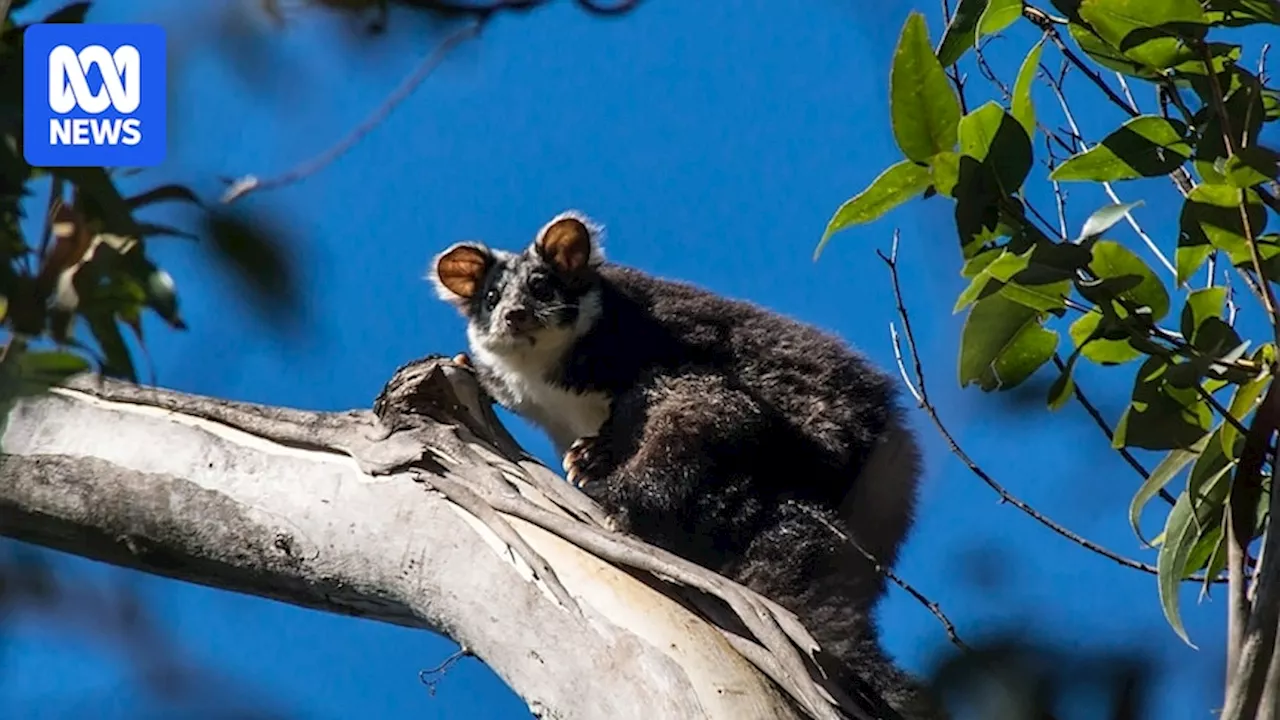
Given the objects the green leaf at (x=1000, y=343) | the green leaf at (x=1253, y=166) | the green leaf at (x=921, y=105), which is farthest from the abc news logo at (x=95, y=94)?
the green leaf at (x=1253, y=166)

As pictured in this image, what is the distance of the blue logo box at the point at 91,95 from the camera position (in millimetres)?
1902

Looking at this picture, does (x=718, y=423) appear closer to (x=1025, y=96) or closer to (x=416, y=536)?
(x=416, y=536)

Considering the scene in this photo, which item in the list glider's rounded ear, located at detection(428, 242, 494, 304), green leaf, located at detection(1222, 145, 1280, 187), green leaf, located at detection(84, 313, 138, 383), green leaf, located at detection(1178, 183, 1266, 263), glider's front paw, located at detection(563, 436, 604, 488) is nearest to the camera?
green leaf, located at detection(84, 313, 138, 383)

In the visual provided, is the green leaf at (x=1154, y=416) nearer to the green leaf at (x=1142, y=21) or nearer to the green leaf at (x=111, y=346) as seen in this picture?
the green leaf at (x=1142, y=21)

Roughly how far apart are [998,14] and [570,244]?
3.24m

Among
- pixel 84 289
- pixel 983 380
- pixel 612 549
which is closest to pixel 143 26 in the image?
pixel 84 289

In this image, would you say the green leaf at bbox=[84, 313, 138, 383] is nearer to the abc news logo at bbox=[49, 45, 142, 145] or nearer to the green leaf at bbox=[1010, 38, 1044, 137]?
the abc news logo at bbox=[49, 45, 142, 145]

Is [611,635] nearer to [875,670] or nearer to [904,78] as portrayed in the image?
[875,670]

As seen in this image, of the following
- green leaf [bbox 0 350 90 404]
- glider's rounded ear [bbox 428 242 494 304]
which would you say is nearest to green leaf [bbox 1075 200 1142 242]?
green leaf [bbox 0 350 90 404]

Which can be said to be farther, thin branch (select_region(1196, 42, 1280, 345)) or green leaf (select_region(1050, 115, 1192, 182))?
green leaf (select_region(1050, 115, 1192, 182))

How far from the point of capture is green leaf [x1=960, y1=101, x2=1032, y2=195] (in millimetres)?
2988

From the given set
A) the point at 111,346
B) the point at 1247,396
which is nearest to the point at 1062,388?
the point at 1247,396

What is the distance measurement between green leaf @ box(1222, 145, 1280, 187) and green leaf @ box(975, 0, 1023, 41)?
0.59 metres

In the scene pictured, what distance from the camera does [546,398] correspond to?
5.96 m
